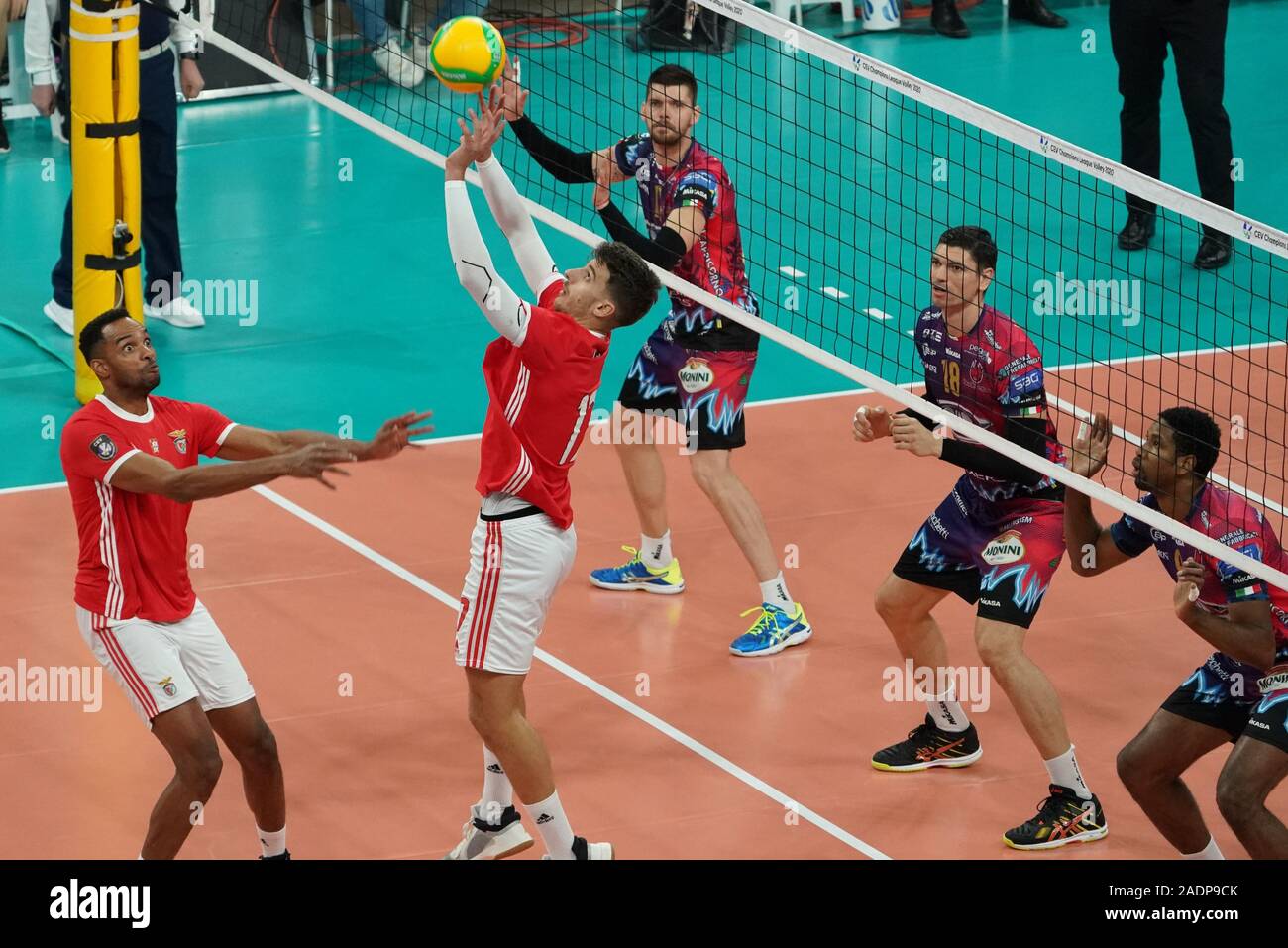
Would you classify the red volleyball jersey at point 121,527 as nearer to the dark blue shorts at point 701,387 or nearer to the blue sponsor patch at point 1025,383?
the dark blue shorts at point 701,387

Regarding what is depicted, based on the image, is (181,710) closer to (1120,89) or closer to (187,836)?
(187,836)

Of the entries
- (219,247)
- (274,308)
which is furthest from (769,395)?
(219,247)

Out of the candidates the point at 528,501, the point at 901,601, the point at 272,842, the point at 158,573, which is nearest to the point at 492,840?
the point at 272,842

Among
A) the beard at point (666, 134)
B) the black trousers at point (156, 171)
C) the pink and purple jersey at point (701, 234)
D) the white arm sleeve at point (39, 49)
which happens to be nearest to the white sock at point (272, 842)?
the pink and purple jersey at point (701, 234)

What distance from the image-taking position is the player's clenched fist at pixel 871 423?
742 cm

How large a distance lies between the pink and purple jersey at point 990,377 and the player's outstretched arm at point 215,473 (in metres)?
2.64

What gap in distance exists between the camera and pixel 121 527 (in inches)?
266

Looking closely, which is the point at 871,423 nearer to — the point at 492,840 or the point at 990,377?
the point at 990,377

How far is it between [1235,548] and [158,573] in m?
3.86

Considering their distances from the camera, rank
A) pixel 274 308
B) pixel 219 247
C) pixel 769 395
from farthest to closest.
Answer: pixel 219 247, pixel 274 308, pixel 769 395

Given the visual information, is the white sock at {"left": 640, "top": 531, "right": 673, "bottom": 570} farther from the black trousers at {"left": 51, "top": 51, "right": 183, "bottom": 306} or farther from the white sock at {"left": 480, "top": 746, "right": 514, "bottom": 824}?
the black trousers at {"left": 51, "top": 51, "right": 183, "bottom": 306}

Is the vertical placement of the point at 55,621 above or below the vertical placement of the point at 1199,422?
below

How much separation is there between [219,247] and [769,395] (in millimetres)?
4877

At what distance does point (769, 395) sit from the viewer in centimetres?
1247
